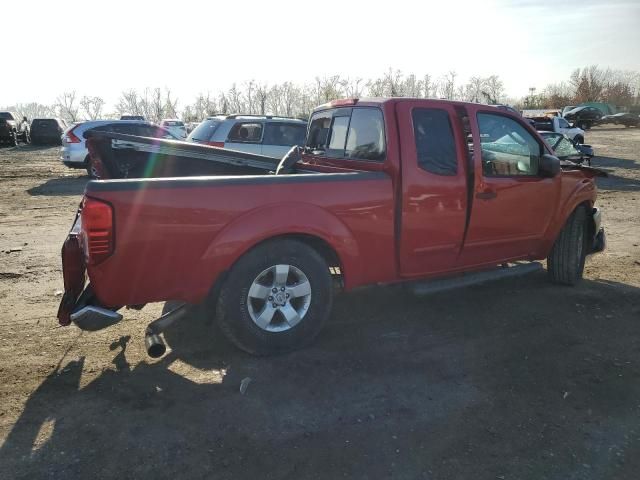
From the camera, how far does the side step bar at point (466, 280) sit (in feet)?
14.1

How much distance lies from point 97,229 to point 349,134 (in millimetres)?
2450

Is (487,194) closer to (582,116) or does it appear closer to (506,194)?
(506,194)

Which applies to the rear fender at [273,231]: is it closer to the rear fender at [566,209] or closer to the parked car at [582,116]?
the rear fender at [566,209]

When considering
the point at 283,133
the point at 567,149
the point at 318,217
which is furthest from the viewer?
the point at 567,149

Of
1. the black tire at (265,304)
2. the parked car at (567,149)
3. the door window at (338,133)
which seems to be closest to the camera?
the black tire at (265,304)

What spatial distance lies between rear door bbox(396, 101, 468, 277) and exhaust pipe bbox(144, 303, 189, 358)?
5.95ft

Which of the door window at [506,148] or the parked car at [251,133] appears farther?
the parked car at [251,133]

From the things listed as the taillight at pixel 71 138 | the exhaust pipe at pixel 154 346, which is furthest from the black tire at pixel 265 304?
the taillight at pixel 71 138

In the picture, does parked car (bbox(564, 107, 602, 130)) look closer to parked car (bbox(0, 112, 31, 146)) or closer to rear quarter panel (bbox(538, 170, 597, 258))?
parked car (bbox(0, 112, 31, 146))

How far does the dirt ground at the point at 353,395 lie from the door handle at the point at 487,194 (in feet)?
3.59

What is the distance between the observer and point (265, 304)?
3709 millimetres

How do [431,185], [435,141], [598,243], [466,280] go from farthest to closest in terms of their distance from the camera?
[598,243], [466,280], [435,141], [431,185]

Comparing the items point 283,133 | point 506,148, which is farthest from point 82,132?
point 506,148

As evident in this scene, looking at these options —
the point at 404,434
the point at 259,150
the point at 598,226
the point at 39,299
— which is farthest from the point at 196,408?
the point at 259,150
